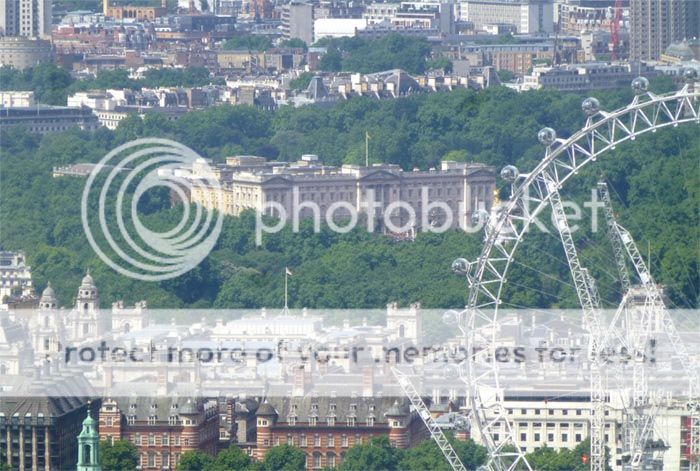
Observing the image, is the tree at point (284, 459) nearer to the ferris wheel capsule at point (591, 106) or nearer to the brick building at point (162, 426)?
the brick building at point (162, 426)

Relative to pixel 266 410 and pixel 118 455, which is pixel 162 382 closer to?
pixel 266 410

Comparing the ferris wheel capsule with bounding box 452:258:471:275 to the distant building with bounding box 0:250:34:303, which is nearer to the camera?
the ferris wheel capsule with bounding box 452:258:471:275

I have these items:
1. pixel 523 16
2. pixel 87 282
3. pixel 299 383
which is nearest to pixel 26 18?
pixel 523 16

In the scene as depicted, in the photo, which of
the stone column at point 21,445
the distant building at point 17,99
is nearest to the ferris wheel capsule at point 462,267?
the stone column at point 21,445

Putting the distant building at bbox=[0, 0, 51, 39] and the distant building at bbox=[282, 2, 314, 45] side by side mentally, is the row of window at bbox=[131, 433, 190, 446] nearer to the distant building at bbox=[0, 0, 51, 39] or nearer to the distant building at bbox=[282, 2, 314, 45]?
the distant building at bbox=[0, 0, 51, 39]

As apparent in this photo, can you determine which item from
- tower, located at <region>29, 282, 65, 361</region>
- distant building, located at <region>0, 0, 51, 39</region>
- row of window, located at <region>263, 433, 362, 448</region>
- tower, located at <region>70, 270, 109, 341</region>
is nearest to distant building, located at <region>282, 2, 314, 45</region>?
distant building, located at <region>0, 0, 51, 39</region>

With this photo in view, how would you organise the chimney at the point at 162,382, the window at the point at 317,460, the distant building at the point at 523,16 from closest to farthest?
the window at the point at 317,460 → the chimney at the point at 162,382 → the distant building at the point at 523,16

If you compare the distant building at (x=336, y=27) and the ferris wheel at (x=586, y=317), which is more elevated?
the ferris wheel at (x=586, y=317)
